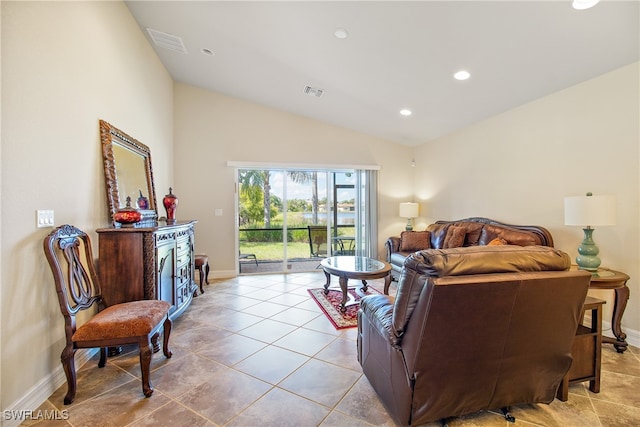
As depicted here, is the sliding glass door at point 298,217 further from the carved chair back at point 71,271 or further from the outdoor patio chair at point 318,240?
the carved chair back at point 71,271

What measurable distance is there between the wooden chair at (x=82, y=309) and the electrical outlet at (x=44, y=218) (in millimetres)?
94

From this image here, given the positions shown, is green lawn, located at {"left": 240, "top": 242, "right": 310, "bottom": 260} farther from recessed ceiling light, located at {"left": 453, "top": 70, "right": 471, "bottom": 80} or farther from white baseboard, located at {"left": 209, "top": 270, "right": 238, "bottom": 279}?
recessed ceiling light, located at {"left": 453, "top": 70, "right": 471, "bottom": 80}

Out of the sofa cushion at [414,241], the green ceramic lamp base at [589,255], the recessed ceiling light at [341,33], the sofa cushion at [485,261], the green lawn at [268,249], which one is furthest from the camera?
the green lawn at [268,249]

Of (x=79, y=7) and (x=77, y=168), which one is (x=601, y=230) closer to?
(x=77, y=168)

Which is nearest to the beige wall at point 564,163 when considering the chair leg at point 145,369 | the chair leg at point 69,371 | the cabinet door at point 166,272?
the chair leg at point 145,369

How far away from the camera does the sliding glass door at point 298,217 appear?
5.45 metres

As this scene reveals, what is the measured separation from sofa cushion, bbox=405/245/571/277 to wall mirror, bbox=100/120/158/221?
286cm

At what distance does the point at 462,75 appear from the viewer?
3.12 m

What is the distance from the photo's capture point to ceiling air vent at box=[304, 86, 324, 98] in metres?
4.20

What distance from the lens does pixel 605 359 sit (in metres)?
2.33

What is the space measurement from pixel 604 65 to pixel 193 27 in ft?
13.8

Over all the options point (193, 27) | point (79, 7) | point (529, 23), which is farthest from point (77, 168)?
point (529, 23)

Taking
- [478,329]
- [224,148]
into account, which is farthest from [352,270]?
[224,148]

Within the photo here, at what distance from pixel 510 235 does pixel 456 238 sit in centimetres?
74
